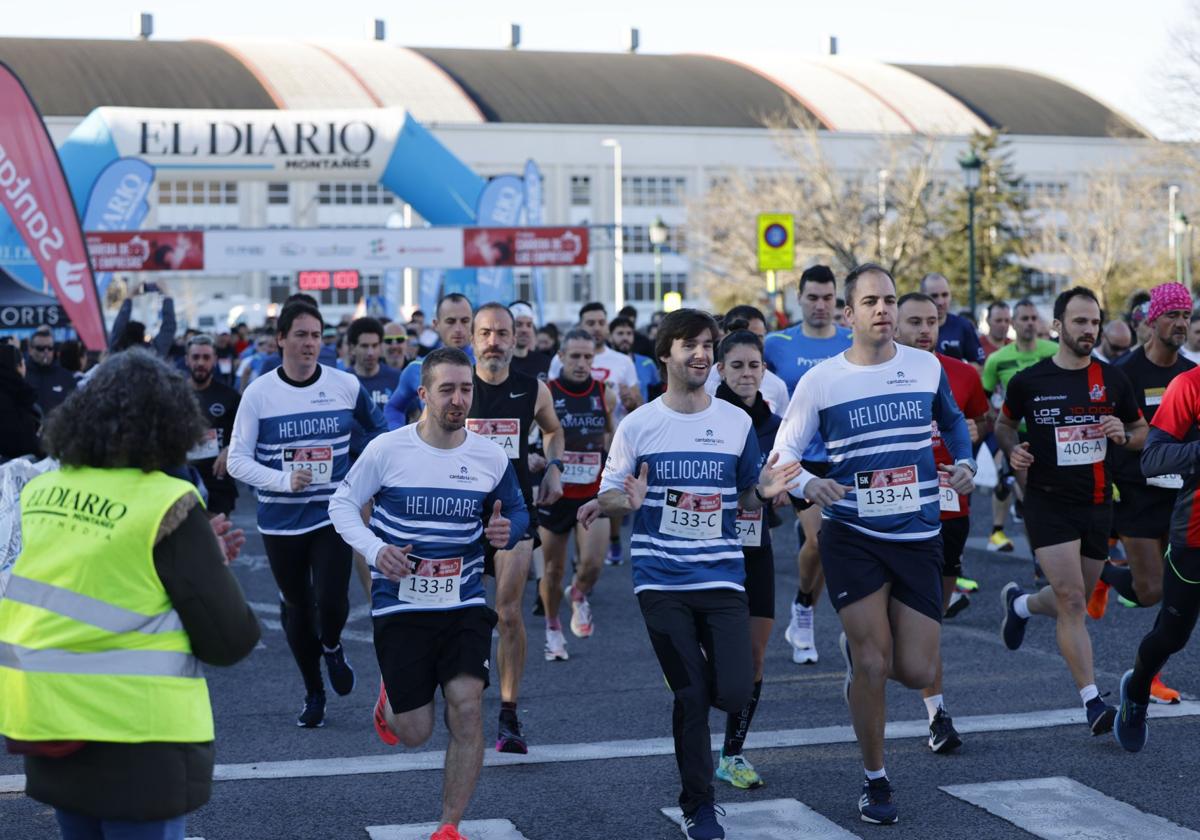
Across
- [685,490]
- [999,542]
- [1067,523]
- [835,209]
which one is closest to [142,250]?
[999,542]

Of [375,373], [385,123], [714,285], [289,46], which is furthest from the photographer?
[289,46]

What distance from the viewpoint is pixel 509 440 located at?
26.6 feet

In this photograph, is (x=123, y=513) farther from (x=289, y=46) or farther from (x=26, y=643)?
(x=289, y=46)

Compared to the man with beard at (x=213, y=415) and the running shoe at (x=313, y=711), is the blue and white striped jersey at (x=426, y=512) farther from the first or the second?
the man with beard at (x=213, y=415)

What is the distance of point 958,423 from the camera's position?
6.80 metres

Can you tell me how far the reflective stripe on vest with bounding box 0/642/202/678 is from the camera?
12.3 feet

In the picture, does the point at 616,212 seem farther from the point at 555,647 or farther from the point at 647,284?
the point at 555,647

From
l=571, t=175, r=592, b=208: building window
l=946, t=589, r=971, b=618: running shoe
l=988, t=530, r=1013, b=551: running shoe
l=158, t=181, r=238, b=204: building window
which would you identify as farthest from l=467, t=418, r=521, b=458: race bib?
l=571, t=175, r=592, b=208: building window

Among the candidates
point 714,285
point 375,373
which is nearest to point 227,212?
point 714,285

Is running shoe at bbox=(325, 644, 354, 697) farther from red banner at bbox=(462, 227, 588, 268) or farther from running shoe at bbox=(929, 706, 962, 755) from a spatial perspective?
red banner at bbox=(462, 227, 588, 268)

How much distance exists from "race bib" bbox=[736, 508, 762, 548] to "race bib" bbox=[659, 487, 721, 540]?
89 cm

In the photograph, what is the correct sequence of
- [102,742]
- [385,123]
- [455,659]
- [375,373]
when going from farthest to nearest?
[385,123], [375,373], [455,659], [102,742]

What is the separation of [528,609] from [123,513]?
8379 millimetres

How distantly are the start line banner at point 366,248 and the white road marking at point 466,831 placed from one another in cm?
2103
